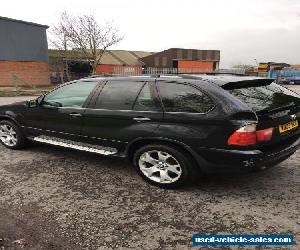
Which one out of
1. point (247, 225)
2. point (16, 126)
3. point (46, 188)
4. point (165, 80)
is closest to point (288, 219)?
point (247, 225)

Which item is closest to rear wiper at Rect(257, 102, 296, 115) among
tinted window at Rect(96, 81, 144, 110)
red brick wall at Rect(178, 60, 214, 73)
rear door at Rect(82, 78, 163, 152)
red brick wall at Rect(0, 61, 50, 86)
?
rear door at Rect(82, 78, 163, 152)

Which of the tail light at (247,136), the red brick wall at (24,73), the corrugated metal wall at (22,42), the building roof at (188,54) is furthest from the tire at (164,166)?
the building roof at (188,54)

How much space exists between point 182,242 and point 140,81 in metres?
2.27

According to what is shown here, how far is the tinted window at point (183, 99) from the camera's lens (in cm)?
381

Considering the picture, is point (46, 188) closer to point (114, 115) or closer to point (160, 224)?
point (114, 115)

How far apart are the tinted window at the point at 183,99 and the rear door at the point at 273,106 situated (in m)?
0.34

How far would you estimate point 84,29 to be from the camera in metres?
34.0

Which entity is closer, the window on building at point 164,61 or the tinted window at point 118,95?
the tinted window at point 118,95

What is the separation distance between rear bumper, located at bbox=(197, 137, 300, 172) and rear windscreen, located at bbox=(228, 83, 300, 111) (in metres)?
0.54

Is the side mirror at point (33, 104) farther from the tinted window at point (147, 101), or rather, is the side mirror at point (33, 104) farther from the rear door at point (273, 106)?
the rear door at point (273, 106)

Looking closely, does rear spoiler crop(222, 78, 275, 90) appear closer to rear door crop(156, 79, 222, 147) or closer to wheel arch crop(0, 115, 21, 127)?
rear door crop(156, 79, 222, 147)

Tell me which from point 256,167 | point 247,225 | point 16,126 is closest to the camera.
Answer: point 247,225

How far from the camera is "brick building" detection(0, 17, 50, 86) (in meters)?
26.5

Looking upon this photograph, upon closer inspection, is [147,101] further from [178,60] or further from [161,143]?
[178,60]
